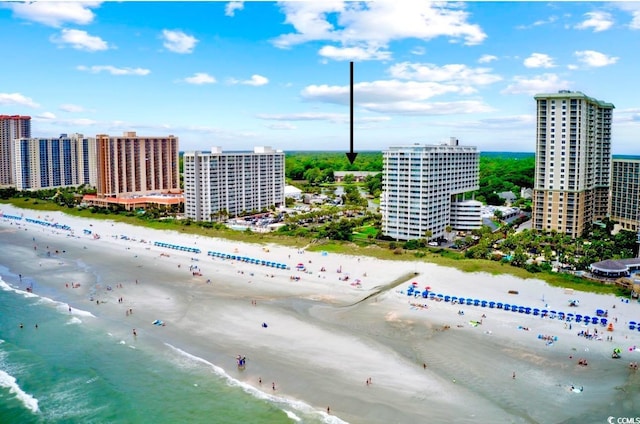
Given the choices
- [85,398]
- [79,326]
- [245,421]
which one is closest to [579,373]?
[245,421]

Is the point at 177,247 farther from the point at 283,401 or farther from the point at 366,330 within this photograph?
the point at 283,401

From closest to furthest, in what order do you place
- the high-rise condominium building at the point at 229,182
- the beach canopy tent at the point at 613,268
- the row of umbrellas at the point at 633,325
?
1. the row of umbrellas at the point at 633,325
2. the beach canopy tent at the point at 613,268
3. the high-rise condominium building at the point at 229,182

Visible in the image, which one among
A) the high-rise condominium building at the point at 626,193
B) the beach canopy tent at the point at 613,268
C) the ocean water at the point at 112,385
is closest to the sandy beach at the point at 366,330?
the ocean water at the point at 112,385

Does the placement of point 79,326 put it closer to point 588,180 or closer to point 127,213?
point 127,213

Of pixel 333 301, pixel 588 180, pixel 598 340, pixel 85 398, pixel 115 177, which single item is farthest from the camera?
pixel 115 177

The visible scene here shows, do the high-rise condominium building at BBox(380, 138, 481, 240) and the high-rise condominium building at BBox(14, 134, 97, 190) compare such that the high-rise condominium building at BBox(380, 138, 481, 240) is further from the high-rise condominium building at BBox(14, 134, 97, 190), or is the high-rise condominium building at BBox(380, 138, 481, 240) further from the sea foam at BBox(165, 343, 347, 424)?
the high-rise condominium building at BBox(14, 134, 97, 190)

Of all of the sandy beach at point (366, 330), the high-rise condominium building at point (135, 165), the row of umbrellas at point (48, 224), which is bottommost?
the sandy beach at point (366, 330)

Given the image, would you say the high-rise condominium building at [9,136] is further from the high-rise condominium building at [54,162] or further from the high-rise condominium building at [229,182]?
the high-rise condominium building at [229,182]
